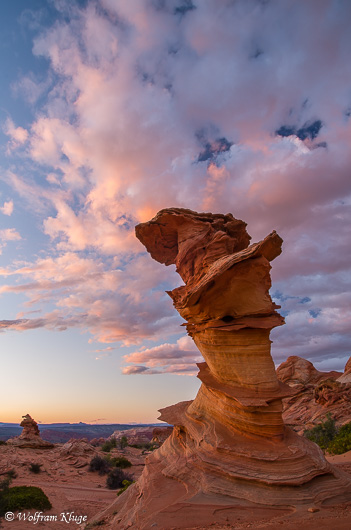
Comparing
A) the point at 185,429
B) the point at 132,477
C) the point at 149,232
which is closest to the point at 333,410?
the point at 132,477

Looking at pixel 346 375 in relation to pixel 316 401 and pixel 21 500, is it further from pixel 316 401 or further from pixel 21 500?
pixel 21 500

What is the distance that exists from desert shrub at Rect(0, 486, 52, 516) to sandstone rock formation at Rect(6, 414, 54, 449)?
1863 cm

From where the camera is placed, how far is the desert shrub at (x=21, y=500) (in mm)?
12984

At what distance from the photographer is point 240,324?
941 cm

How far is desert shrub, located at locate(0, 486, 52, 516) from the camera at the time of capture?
1298 cm

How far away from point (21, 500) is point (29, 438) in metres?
21.5

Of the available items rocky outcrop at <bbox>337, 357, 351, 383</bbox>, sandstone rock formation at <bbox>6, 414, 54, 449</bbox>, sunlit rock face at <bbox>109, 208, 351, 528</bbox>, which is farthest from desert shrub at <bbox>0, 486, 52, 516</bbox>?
rocky outcrop at <bbox>337, 357, 351, 383</bbox>

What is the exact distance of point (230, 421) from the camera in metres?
8.92

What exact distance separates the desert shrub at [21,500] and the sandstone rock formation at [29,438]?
18629 millimetres

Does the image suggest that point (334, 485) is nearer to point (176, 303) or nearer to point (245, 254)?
point (245, 254)

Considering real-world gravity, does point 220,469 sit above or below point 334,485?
above

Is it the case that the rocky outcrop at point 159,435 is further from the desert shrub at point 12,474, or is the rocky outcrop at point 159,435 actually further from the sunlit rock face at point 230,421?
the sunlit rock face at point 230,421

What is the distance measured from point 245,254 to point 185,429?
6.26 m

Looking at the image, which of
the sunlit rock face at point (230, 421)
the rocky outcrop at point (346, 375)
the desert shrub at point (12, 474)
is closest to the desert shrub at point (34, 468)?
the desert shrub at point (12, 474)
